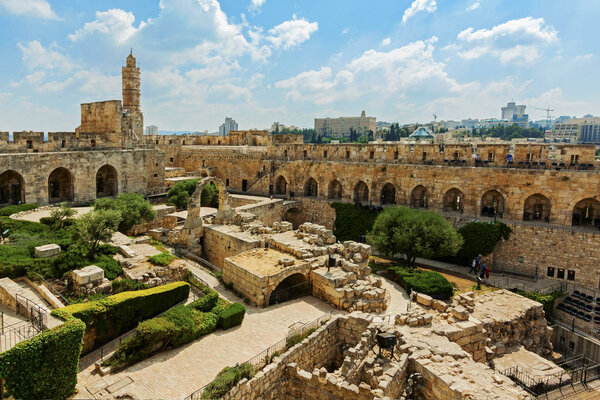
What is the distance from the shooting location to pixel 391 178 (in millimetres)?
29219

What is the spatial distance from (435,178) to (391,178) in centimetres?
326

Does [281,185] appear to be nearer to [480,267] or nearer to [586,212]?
[480,267]

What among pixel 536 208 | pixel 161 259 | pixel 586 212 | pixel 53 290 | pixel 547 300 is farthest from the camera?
pixel 536 208

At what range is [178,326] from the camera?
11539 millimetres

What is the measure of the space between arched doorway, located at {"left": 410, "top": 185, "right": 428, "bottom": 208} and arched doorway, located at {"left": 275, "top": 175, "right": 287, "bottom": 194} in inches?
459

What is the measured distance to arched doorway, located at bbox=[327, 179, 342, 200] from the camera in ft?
107

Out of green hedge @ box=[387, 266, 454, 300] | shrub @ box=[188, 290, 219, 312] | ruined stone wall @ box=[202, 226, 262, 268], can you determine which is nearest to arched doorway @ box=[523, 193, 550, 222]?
green hedge @ box=[387, 266, 454, 300]

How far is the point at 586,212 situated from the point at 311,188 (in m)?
19.3

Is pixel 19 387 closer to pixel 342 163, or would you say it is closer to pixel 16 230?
pixel 16 230

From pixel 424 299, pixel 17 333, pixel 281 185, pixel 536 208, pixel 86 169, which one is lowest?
pixel 424 299

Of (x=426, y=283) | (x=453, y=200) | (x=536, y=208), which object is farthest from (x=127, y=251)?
(x=536, y=208)

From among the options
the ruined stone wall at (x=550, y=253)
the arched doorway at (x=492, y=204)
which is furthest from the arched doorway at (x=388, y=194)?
the ruined stone wall at (x=550, y=253)

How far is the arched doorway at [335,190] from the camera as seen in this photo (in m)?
32.8

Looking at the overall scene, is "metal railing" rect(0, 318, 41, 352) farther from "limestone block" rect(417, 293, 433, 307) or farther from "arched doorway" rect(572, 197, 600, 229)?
"arched doorway" rect(572, 197, 600, 229)
